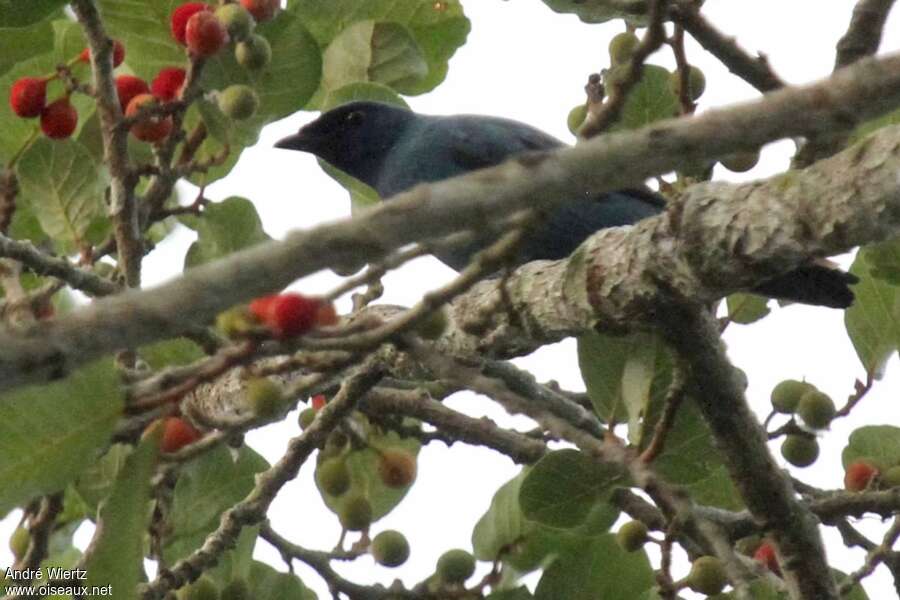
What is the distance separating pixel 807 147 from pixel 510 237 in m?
1.70

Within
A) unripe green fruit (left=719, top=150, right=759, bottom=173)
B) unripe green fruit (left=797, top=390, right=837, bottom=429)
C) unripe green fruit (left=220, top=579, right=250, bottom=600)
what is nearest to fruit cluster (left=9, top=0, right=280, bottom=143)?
unripe green fruit (left=220, top=579, right=250, bottom=600)

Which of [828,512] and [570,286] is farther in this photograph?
[828,512]

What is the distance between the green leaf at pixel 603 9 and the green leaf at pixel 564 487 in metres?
1.42

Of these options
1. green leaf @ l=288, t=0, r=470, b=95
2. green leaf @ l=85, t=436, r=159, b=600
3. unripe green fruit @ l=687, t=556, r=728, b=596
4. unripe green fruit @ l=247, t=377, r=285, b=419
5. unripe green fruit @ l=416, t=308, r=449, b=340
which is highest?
green leaf @ l=288, t=0, r=470, b=95

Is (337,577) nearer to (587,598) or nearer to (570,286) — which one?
(587,598)

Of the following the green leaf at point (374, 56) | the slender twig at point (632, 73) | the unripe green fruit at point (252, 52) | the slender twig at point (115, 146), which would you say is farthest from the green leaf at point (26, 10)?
the slender twig at point (632, 73)

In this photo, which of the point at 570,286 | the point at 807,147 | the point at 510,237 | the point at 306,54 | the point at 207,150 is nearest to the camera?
the point at 510,237

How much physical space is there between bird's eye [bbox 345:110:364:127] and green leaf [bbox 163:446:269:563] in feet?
9.12

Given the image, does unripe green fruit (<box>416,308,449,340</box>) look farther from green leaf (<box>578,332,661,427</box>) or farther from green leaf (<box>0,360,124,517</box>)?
green leaf (<box>578,332,661,427</box>)

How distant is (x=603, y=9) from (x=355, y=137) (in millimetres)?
2485

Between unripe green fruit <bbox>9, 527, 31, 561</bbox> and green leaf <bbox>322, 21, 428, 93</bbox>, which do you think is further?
green leaf <bbox>322, 21, 428, 93</bbox>

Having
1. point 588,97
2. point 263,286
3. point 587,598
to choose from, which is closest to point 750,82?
point 588,97

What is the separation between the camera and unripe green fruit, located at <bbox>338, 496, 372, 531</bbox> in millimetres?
4332

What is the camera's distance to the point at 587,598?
12.6 ft
